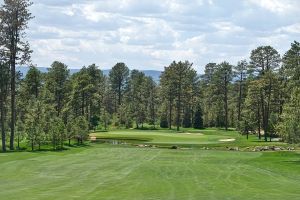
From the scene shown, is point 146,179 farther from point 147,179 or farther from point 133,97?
point 133,97

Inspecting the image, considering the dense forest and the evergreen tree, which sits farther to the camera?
the evergreen tree

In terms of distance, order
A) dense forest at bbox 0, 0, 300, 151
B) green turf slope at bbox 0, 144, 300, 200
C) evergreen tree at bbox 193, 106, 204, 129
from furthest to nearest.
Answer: evergreen tree at bbox 193, 106, 204, 129 < dense forest at bbox 0, 0, 300, 151 < green turf slope at bbox 0, 144, 300, 200

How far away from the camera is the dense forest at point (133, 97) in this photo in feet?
180

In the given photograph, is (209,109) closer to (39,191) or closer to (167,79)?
(167,79)

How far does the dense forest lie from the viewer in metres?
54.8

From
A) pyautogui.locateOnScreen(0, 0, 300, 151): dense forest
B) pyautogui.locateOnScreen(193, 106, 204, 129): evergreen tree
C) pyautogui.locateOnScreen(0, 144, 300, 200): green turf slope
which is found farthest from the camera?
pyautogui.locateOnScreen(193, 106, 204, 129): evergreen tree

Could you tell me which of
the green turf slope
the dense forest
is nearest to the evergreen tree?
the dense forest

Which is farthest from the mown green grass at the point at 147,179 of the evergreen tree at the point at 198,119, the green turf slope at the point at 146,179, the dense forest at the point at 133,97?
the evergreen tree at the point at 198,119

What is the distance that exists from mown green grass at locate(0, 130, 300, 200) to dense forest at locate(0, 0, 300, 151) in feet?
27.6

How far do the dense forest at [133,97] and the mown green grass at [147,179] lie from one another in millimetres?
8414

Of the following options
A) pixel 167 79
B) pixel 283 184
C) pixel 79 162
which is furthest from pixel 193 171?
pixel 167 79

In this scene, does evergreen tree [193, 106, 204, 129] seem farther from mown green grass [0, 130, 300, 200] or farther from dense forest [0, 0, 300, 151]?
mown green grass [0, 130, 300, 200]

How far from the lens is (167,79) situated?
129750mm

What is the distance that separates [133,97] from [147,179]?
127 m
